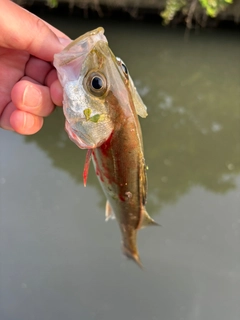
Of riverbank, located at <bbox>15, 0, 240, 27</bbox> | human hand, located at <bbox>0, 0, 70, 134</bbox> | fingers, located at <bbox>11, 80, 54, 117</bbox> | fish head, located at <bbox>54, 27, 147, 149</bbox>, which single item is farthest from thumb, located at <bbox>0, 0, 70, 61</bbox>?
riverbank, located at <bbox>15, 0, 240, 27</bbox>

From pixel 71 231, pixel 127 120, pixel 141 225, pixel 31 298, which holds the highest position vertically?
pixel 127 120

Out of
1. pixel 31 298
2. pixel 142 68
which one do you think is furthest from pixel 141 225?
pixel 142 68

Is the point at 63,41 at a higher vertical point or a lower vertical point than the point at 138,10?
higher

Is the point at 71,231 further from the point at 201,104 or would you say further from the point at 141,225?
the point at 201,104

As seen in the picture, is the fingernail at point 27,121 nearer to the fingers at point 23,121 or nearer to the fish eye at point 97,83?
the fingers at point 23,121

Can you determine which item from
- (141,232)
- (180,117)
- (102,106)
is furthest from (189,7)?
(102,106)

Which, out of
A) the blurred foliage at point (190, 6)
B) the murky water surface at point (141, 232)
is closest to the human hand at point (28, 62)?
the murky water surface at point (141, 232)

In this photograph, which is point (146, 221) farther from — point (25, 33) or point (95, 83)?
point (25, 33)

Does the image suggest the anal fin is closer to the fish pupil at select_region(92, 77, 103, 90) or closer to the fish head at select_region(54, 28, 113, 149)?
the fish head at select_region(54, 28, 113, 149)
